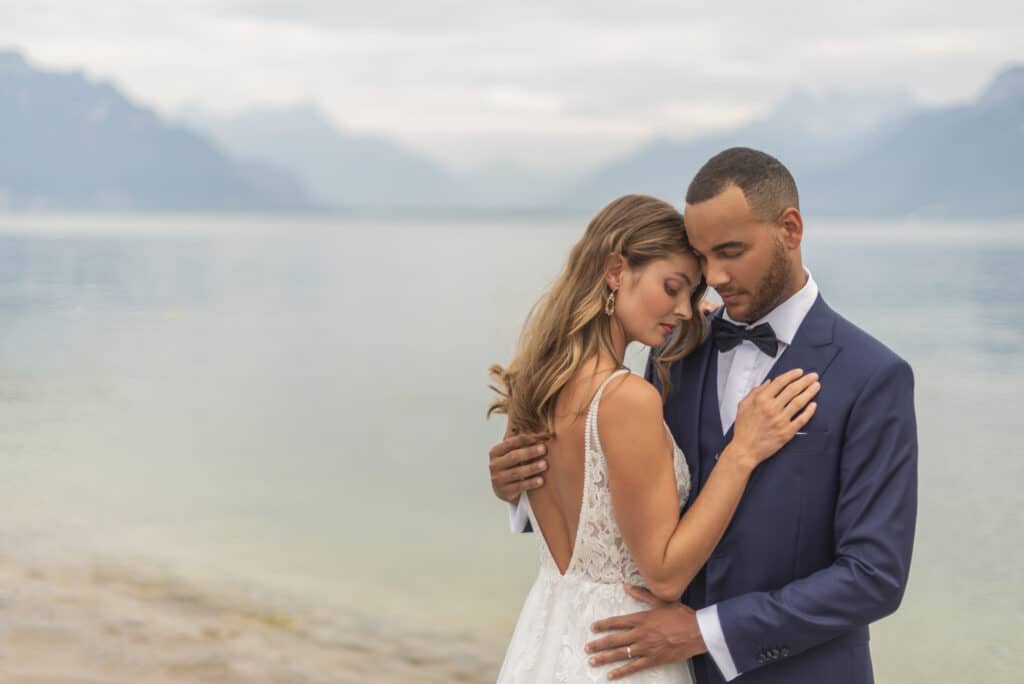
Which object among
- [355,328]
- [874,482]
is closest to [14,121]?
[355,328]

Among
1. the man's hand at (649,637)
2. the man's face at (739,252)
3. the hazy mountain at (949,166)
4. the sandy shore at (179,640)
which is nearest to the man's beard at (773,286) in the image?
the man's face at (739,252)

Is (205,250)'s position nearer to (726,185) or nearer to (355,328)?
(355,328)

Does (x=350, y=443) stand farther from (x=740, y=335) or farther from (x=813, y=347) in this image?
(x=813, y=347)

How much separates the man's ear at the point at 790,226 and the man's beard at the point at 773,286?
2 cm

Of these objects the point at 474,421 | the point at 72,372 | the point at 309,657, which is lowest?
the point at 309,657

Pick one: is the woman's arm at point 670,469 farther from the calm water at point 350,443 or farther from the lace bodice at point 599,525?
the calm water at point 350,443

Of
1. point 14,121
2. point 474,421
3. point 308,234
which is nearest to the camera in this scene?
point 474,421

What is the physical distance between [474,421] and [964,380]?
9.25 metres

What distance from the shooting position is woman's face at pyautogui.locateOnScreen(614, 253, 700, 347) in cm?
222

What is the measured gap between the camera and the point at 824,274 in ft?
138

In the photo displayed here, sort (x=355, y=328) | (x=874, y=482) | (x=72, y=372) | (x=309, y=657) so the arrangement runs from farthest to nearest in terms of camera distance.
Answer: (x=355, y=328) < (x=72, y=372) < (x=309, y=657) < (x=874, y=482)

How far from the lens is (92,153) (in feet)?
256

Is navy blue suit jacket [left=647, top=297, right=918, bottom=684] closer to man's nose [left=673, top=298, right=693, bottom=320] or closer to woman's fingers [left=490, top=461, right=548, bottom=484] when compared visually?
man's nose [left=673, top=298, right=693, bottom=320]

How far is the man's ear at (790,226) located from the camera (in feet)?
7.00
